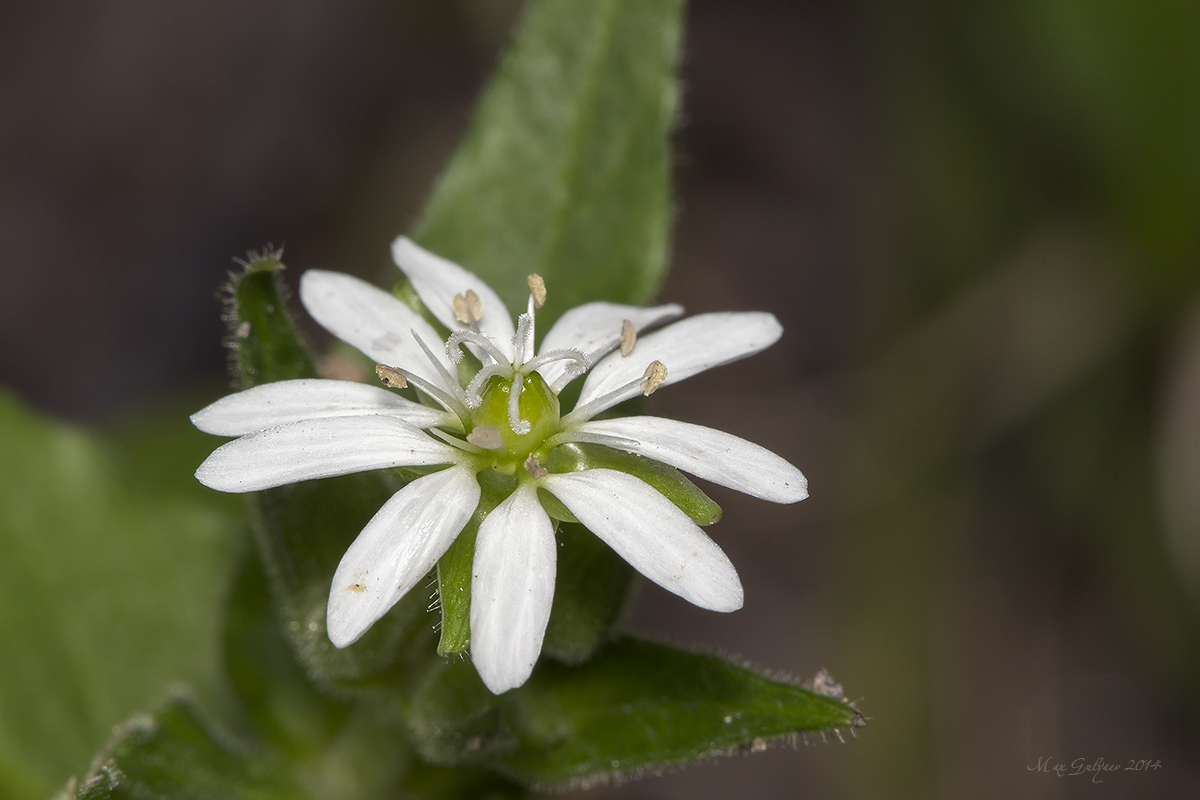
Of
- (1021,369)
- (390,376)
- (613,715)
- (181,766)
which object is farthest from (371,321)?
(1021,369)

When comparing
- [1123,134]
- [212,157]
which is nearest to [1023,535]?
[1123,134]

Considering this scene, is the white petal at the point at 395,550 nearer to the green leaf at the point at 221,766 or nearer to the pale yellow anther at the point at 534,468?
the pale yellow anther at the point at 534,468

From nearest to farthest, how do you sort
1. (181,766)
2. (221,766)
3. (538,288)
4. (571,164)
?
(538,288) → (181,766) → (221,766) → (571,164)

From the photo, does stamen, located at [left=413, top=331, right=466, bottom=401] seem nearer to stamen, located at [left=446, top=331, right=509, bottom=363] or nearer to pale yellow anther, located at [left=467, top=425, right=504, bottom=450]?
stamen, located at [left=446, top=331, right=509, bottom=363]

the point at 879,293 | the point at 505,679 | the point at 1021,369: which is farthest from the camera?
the point at 879,293

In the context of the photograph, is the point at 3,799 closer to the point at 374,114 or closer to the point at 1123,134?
the point at 374,114

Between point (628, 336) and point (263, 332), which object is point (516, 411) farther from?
point (263, 332)
